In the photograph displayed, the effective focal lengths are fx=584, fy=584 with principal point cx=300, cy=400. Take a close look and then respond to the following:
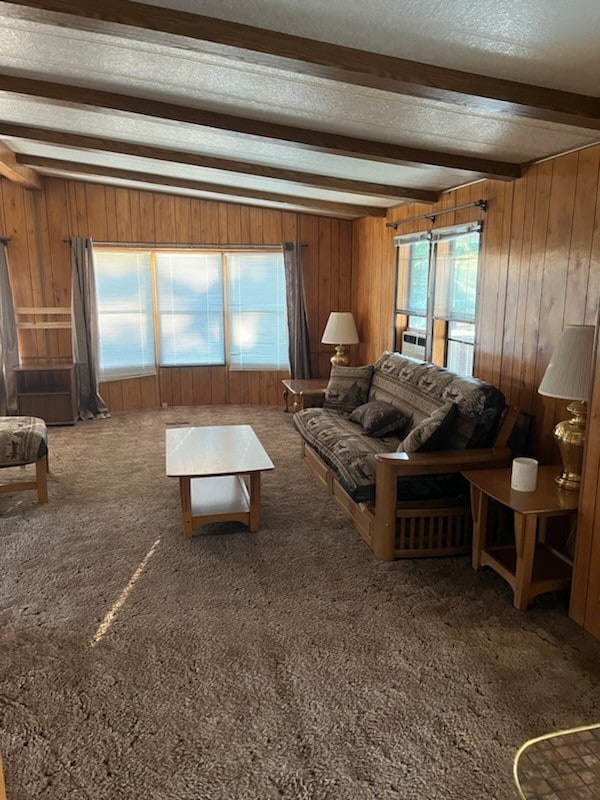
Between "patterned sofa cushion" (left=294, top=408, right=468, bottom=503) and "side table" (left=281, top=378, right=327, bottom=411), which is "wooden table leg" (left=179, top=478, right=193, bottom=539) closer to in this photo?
"patterned sofa cushion" (left=294, top=408, right=468, bottom=503)

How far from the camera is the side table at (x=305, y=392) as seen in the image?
5.43 metres

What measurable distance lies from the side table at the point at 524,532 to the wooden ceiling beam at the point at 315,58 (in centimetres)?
161

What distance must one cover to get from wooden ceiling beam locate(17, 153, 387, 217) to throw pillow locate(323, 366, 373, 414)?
74.1 inches

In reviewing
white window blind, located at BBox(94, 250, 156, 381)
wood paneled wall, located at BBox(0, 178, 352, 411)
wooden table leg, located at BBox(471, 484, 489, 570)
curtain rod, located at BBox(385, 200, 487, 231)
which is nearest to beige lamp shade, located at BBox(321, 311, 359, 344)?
wood paneled wall, located at BBox(0, 178, 352, 411)

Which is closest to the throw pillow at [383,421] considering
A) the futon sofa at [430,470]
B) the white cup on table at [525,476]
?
the futon sofa at [430,470]

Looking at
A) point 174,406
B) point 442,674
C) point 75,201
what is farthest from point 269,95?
point 174,406

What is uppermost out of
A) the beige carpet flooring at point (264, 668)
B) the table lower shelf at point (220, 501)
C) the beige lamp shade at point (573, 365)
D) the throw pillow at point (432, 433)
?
the beige lamp shade at point (573, 365)

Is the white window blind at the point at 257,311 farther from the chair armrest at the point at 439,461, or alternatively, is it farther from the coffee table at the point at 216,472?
the chair armrest at the point at 439,461

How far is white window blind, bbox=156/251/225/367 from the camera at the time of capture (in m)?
6.62

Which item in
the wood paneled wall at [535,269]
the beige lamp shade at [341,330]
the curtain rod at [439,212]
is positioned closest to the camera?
the wood paneled wall at [535,269]

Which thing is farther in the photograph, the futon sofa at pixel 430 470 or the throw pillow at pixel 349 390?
the throw pillow at pixel 349 390

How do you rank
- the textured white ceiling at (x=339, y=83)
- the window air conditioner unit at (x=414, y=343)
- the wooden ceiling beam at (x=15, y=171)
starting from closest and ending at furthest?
1. the textured white ceiling at (x=339, y=83)
2. the wooden ceiling beam at (x=15, y=171)
3. the window air conditioner unit at (x=414, y=343)

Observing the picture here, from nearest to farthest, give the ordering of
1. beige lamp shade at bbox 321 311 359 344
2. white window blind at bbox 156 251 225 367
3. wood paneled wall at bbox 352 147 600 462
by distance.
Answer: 1. wood paneled wall at bbox 352 147 600 462
2. beige lamp shade at bbox 321 311 359 344
3. white window blind at bbox 156 251 225 367

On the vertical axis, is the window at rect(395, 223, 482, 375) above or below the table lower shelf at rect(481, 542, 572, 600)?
above
